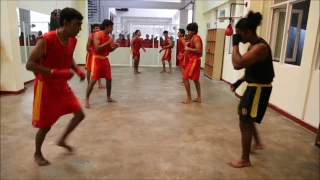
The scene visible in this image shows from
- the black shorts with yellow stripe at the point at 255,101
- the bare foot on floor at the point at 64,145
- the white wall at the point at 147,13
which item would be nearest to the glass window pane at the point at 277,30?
the black shorts with yellow stripe at the point at 255,101

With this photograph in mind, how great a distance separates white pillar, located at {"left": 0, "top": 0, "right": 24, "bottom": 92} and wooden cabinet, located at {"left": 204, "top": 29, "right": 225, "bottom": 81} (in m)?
5.14

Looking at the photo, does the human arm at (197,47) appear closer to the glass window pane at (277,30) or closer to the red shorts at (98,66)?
the red shorts at (98,66)

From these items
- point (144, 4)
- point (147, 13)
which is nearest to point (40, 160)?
point (144, 4)

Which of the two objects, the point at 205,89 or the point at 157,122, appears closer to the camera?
the point at 157,122

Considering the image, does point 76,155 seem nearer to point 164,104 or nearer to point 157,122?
point 157,122

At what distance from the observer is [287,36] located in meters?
4.31

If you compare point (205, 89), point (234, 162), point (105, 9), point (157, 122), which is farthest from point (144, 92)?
point (105, 9)

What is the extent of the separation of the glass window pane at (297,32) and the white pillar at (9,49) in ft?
16.7

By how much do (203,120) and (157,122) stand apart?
0.71 meters

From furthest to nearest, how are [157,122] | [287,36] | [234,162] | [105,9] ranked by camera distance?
[105,9], [287,36], [157,122], [234,162]

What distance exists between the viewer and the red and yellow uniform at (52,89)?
199cm

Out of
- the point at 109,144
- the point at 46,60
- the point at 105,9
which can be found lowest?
the point at 109,144

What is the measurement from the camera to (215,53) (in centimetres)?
732

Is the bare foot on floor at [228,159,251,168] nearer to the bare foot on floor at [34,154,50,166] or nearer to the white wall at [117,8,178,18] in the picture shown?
the bare foot on floor at [34,154,50,166]
